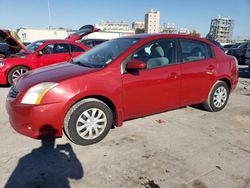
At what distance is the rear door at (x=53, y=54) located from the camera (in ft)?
23.3

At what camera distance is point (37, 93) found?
2.92 meters

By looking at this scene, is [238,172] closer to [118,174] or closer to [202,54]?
[118,174]

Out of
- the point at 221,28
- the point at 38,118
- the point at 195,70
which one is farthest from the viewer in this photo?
the point at 221,28

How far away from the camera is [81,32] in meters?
8.51

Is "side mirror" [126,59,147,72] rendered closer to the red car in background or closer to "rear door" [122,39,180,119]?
"rear door" [122,39,180,119]

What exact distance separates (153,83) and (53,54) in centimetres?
475

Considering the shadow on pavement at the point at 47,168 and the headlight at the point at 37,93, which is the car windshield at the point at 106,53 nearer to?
the headlight at the point at 37,93

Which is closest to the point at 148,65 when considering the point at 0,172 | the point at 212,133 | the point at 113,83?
the point at 113,83

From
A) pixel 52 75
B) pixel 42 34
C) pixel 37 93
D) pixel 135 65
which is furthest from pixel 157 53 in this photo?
pixel 42 34

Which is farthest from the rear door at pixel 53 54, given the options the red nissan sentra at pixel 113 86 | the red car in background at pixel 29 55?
the red nissan sentra at pixel 113 86

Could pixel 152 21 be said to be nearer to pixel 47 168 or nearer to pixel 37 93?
pixel 37 93

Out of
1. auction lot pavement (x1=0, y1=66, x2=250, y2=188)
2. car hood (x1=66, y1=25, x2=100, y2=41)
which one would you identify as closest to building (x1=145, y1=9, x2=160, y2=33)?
car hood (x1=66, y1=25, x2=100, y2=41)

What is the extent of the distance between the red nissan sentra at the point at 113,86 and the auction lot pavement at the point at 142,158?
11.7 inches

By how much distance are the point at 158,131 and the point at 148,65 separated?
44.0 inches
